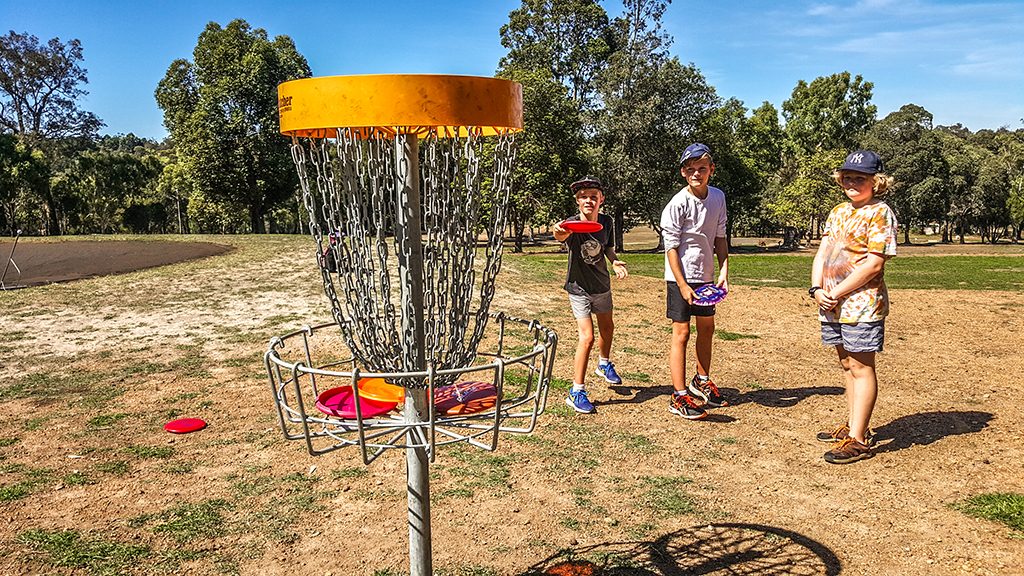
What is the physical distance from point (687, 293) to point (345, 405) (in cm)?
374

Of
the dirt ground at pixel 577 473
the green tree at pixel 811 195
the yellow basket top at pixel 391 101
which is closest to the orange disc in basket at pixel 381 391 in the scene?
the yellow basket top at pixel 391 101

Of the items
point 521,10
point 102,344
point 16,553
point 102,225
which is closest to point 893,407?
point 16,553

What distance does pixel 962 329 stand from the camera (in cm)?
1027

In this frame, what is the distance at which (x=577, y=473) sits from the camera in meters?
4.92

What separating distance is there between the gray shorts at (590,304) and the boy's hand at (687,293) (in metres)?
0.79

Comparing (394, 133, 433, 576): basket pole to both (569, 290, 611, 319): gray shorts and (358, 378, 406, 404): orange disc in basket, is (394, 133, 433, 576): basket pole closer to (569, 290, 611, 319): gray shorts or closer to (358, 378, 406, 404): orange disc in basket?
(358, 378, 406, 404): orange disc in basket

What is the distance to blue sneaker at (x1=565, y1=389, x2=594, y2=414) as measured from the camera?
6.20m

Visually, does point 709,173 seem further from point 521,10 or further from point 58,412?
point 521,10

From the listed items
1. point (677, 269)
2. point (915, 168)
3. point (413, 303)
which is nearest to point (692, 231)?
point (677, 269)

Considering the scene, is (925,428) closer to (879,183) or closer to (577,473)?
(879,183)

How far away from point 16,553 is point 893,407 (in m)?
6.83

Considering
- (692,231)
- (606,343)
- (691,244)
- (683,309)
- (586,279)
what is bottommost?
(606,343)

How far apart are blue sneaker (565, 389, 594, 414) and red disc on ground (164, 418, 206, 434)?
3300mm

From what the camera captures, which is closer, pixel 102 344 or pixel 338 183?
pixel 338 183
